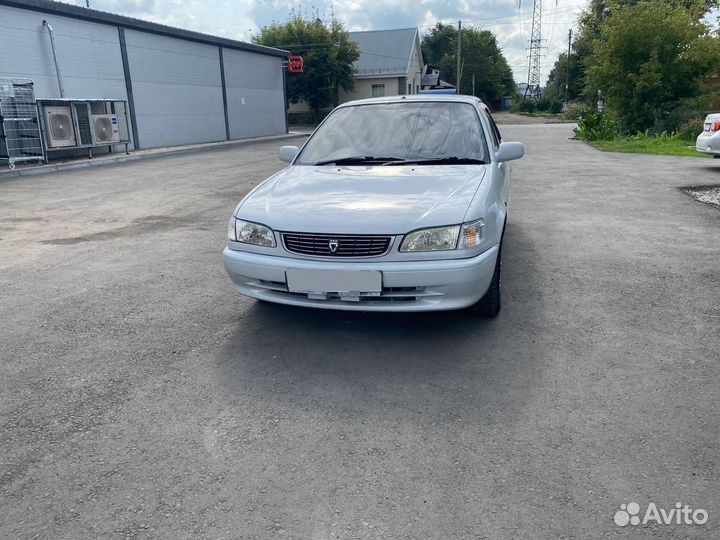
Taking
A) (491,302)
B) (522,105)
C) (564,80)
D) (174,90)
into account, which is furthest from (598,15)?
(564,80)

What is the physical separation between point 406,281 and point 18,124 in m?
15.2

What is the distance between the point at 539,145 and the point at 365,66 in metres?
29.2

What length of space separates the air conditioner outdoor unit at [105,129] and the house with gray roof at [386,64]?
2641cm

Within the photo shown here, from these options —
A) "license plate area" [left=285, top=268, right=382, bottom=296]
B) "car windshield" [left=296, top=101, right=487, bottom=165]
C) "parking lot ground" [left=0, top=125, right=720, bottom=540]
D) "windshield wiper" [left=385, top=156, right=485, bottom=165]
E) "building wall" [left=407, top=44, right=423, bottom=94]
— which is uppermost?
"building wall" [left=407, top=44, right=423, bottom=94]

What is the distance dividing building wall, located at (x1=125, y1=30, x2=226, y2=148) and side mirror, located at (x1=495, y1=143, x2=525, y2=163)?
1866 centimetres

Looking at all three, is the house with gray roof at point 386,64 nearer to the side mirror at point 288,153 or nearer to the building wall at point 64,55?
the building wall at point 64,55

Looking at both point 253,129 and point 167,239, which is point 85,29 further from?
point 167,239

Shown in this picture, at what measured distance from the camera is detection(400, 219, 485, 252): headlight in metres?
3.38

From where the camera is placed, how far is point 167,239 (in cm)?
673

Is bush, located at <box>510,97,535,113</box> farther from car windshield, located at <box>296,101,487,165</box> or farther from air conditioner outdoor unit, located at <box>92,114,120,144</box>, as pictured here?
car windshield, located at <box>296,101,487,165</box>

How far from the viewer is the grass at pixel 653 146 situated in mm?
15711

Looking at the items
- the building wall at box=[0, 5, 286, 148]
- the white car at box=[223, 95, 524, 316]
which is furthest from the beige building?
the white car at box=[223, 95, 524, 316]

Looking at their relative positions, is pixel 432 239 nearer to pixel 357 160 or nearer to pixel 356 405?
pixel 356 405

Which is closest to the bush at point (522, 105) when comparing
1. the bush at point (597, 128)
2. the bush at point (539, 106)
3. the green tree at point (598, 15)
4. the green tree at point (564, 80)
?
the bush at point (539, 106)
